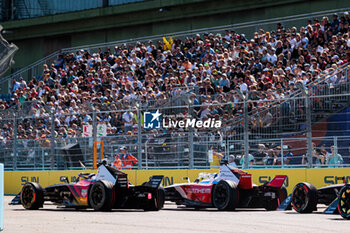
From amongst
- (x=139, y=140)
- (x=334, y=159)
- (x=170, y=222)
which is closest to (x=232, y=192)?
(x=170, y=222)

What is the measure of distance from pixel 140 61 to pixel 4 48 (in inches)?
921

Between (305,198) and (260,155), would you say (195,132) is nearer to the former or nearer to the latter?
(260,155)

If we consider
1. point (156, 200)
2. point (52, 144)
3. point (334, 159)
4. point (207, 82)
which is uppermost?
point (207, 82)

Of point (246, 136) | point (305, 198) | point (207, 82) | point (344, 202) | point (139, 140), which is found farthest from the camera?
point (207, 82)

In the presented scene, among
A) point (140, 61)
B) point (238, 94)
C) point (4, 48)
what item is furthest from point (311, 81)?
point (4, 48)

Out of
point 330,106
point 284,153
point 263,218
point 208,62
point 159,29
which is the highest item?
point 159,29

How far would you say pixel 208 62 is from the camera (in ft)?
88.6

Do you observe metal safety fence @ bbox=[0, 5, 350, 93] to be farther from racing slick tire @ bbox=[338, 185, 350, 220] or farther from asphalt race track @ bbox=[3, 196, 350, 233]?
racing slick tire @ bbox=[338, 185, 350, 220]

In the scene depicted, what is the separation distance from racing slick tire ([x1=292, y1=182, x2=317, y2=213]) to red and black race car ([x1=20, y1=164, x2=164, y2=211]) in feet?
9.49

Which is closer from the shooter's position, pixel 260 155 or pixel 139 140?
pixel 260 155

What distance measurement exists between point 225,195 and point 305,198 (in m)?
1.87

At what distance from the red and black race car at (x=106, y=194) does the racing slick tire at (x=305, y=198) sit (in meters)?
2.89

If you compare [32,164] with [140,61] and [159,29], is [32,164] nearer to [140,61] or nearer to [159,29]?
[140,61]

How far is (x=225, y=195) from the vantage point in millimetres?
15266
